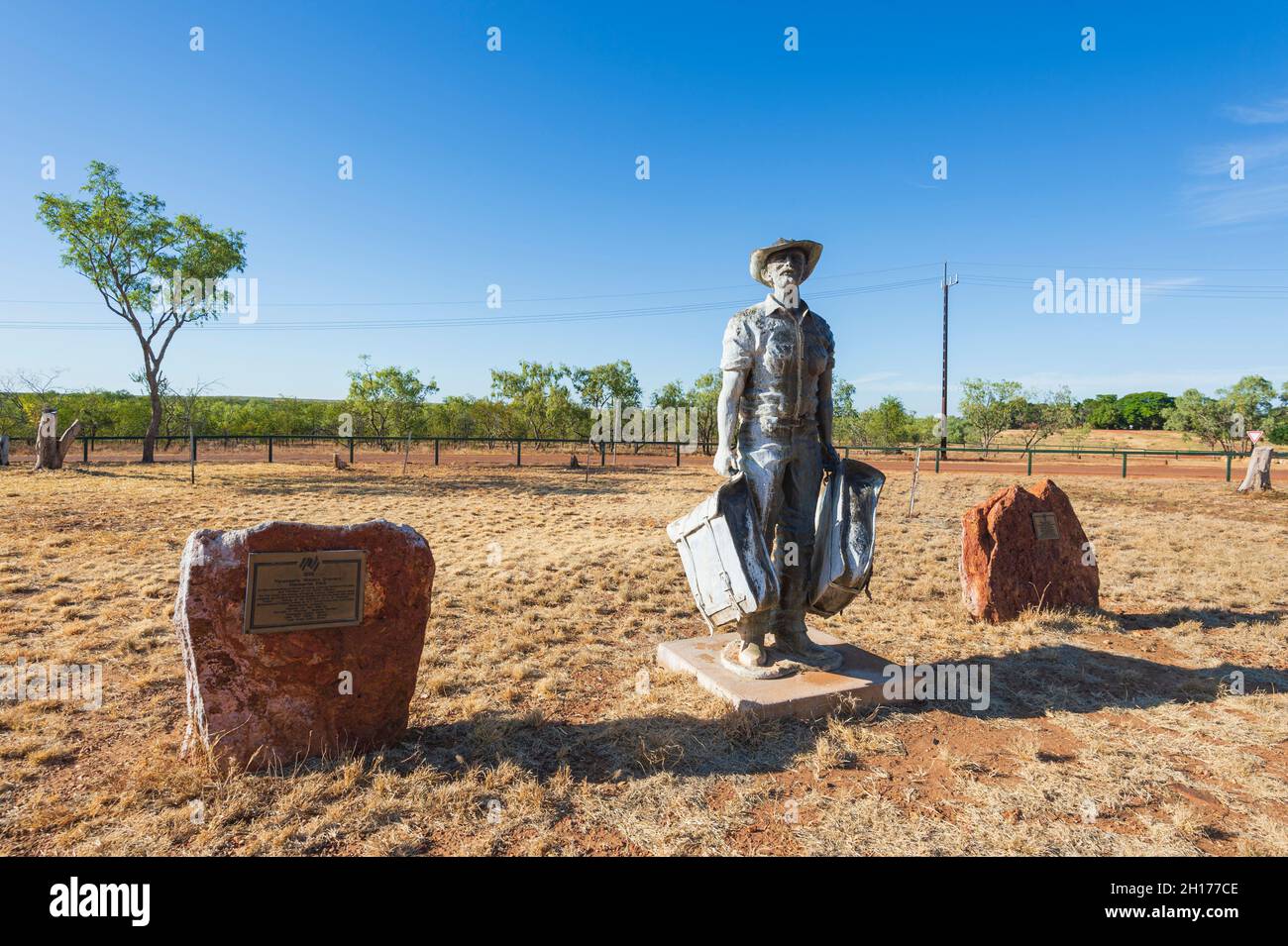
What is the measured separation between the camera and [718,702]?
418cm

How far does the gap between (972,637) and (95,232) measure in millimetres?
25949

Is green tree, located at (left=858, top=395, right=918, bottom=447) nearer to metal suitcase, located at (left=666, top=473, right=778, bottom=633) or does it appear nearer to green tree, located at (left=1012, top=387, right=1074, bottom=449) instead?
green tree, located at (left=1012, top=387, right=1074, bottom=449)

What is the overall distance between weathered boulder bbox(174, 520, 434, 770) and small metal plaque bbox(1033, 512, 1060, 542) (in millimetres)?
5706

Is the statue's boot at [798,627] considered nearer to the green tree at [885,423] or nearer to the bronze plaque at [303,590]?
the bronze plaque at [303,590]

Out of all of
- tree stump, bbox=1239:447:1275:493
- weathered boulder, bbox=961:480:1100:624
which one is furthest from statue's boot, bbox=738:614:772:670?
tree stump, bbox=1239:447:1275:493

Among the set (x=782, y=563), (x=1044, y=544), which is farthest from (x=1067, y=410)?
(x=782, y=563)

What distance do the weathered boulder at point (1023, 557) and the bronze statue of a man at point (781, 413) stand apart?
2.56 meters

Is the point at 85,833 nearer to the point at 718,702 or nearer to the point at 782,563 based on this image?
the point at 718,702

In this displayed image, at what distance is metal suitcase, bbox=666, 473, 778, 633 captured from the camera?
157 inches

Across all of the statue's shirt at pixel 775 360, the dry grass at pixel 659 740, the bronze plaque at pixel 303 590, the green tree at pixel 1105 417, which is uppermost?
the green tree at pixel 1105 417

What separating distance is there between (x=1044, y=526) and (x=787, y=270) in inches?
160

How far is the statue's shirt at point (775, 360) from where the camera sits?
4258 mm

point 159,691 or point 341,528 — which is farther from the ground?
point 341,528

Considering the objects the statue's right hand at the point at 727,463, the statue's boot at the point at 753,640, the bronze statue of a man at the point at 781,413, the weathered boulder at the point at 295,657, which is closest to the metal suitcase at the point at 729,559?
the statue's right hand at the point at 727,463
